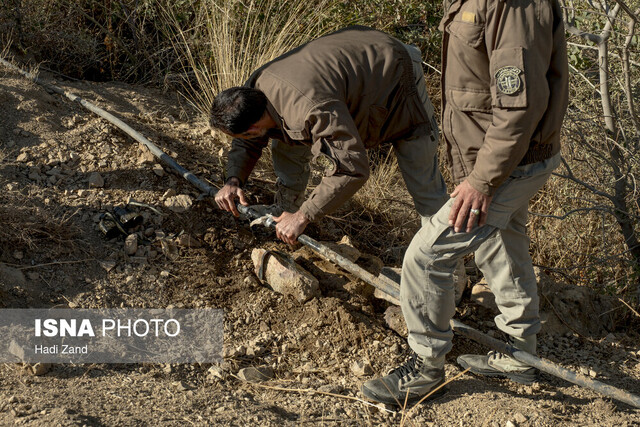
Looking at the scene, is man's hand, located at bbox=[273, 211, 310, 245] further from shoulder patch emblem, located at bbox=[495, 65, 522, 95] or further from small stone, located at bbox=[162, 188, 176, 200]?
small stone, located at bbox=[162, 188, 176, 200]

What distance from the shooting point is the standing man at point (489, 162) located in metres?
2.63

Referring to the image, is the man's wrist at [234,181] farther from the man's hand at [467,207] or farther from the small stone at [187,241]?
the man's hand at [467,207]

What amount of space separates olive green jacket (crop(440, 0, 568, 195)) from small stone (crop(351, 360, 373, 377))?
4.09 feet

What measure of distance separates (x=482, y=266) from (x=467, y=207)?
0.74 meters

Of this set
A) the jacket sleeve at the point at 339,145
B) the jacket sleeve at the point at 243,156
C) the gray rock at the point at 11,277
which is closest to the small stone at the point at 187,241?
the jacket sleeve at the point at 243,156

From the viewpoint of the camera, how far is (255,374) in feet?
12.2

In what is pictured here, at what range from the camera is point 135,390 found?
11.2 feet

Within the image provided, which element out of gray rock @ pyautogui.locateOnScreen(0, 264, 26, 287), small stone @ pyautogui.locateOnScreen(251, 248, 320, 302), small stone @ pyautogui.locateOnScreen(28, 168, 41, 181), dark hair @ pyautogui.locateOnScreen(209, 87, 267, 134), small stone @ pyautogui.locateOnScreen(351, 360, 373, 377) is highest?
dark hair @ pyautogui.locateOnScreen(209, 87, 267, 134)

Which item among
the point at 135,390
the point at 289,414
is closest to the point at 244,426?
the point at 289,414

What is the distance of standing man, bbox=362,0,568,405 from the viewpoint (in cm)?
263

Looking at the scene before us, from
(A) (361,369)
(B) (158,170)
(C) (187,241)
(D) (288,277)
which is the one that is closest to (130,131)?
(B) (158,170)

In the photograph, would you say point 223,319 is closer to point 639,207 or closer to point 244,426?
point 244,426

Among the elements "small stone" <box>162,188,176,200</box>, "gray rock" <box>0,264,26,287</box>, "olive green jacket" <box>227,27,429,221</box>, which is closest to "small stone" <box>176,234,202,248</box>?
"small stone" <box>162,188,176,200</box>

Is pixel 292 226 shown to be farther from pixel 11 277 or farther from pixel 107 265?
pixel 11 277
